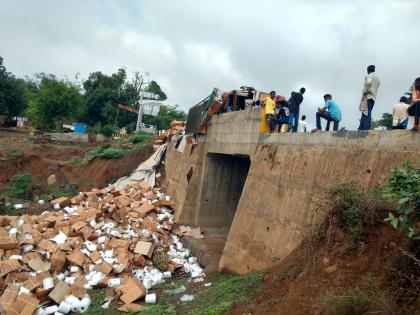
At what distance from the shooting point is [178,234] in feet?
40.5

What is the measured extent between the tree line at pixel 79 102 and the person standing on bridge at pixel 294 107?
22.6 m

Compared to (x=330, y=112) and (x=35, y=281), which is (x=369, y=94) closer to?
(x=330, y=112)

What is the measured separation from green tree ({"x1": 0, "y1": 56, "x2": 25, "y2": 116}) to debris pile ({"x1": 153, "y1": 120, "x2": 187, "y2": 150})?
889 inches

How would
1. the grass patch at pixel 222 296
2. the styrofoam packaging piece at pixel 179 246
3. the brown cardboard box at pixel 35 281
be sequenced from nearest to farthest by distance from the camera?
1. the grass patch at pixel 222 296
2. the brown cardboard box at pixel 35 281
3. the styrofoam packaging piece at pixel 179 246

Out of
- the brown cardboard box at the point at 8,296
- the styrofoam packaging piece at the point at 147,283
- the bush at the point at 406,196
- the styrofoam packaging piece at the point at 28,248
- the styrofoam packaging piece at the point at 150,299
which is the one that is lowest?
the brown cardboard box at the point at 8,296

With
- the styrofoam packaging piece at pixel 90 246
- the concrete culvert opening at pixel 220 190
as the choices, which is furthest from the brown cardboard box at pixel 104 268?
the concrete culvert opening at pixel 220 190

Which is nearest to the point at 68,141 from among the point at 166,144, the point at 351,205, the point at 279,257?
the point at 166,144

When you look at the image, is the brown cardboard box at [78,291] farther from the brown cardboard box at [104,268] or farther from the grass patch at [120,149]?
the grass patch at [120,149]

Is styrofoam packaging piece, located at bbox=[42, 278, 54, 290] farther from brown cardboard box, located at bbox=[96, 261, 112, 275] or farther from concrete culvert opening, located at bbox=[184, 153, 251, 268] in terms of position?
concrete culvert opening, located at bbox=[184, 153, 251, 268]

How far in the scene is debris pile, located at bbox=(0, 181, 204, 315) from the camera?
8312mm

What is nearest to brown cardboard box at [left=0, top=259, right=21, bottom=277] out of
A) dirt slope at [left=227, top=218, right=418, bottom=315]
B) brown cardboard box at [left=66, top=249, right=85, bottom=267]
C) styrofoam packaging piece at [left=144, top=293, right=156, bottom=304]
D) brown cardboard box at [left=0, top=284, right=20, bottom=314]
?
brown cardboard box at [left=0, top=284, right=20, bottom=314]

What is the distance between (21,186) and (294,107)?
1347cm

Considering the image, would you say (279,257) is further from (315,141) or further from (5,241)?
(5,241)

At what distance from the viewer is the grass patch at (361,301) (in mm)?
3775
